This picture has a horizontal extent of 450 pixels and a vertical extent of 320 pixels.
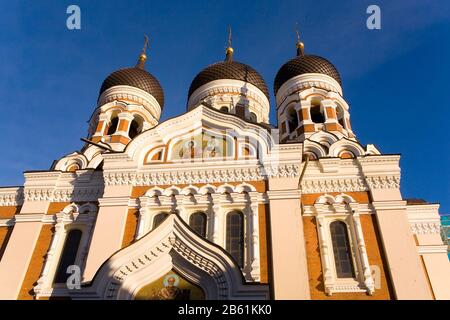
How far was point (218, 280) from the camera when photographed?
7.59 meters

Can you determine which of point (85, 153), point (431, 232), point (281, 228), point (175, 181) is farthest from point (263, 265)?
point (85, 153)

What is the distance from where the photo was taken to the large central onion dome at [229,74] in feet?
54.2

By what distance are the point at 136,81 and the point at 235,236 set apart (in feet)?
30.0

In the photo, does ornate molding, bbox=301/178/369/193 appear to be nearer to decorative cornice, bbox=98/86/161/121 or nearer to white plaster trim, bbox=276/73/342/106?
white plaster trim, bbox=276/73/342/106

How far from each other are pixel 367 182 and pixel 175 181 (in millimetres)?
4375

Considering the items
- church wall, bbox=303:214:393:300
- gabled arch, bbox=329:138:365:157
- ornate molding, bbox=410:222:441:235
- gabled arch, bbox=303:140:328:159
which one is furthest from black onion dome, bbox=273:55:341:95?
church wall, bbox=303:214:393:300

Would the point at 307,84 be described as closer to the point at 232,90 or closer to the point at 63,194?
the point at 232,90

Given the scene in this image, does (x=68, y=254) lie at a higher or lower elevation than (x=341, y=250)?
higher

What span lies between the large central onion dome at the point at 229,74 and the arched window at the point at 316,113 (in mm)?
2893

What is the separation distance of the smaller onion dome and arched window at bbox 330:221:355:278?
943 centimetres

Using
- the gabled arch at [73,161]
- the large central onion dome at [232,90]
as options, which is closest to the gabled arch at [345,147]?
the large central onion dome at [232,90]

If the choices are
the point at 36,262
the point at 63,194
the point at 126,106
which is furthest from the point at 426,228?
the point at 126,106

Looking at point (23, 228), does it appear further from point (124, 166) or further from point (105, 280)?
point (105, 280)

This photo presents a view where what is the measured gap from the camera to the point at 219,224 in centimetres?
894
